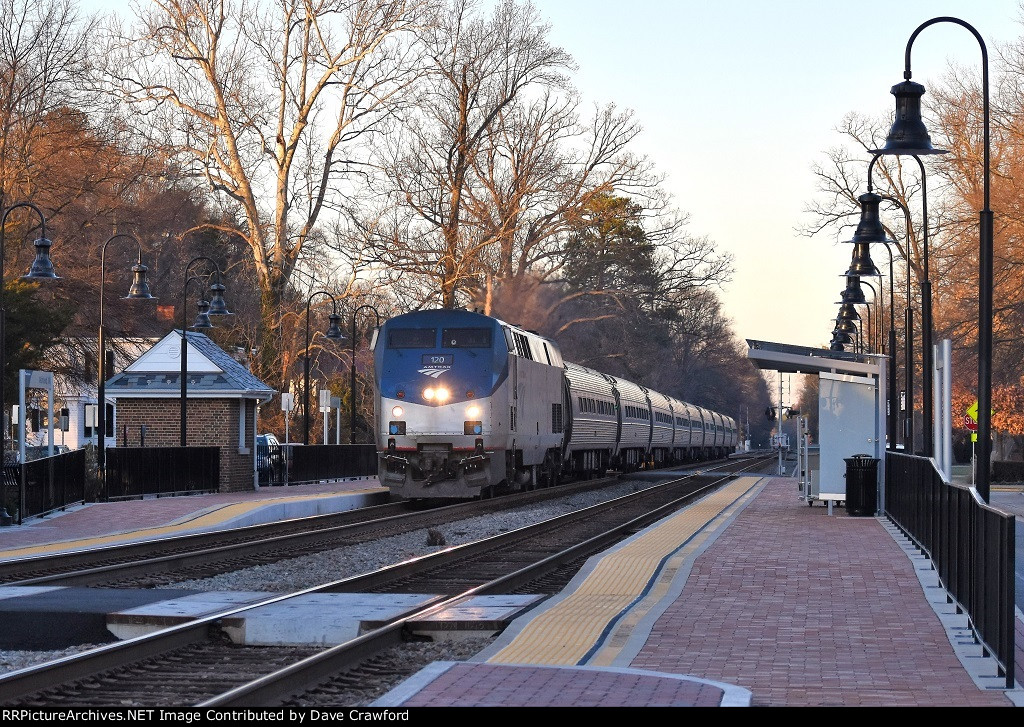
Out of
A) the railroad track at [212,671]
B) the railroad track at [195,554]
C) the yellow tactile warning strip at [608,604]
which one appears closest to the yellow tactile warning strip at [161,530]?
the railroad track at [195,554]

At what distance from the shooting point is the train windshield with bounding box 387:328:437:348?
30047mm

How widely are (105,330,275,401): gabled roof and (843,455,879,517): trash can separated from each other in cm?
1521

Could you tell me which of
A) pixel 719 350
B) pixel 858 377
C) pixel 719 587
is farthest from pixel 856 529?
pixel 719 350

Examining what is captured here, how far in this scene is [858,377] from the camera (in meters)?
25.2

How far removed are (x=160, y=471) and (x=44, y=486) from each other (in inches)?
249

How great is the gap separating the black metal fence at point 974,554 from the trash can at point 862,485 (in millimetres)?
8051

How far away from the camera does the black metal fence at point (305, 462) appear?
3947 cm

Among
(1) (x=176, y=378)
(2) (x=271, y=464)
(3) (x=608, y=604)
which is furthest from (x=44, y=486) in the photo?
(3) (x=608, y=604)

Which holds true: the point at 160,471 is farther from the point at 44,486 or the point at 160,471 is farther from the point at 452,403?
the point at 452,403

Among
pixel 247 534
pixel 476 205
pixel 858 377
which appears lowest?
pixel 247 534

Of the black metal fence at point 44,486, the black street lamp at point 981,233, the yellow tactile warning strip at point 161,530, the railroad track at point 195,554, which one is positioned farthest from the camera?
the black metal fence at point 44,486

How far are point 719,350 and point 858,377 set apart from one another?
77.5 m

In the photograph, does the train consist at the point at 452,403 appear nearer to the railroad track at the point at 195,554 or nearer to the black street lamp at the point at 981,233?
the railroad track at the point at 195,554

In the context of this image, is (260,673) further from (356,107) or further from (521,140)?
(521,140)
